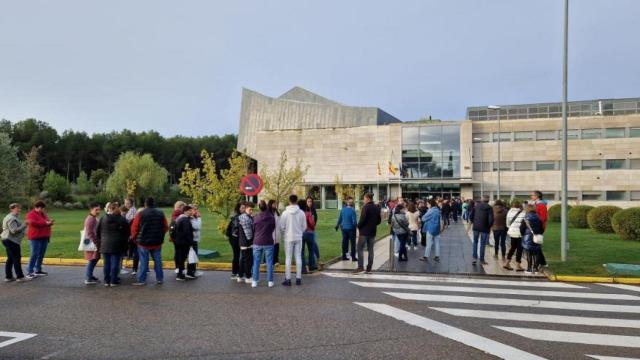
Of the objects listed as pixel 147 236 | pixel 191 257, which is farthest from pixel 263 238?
pixel 147 236

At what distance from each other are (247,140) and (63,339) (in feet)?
212

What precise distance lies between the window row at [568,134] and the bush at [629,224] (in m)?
31.1

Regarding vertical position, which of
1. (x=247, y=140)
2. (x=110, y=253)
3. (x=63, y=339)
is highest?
(x=247, y=140)

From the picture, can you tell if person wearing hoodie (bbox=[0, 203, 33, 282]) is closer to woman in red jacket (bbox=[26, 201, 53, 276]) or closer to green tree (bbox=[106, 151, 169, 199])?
woman in red jacket (bbox=[26, 201, 53, 276])

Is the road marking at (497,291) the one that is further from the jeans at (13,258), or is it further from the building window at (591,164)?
the building window at (591,164)

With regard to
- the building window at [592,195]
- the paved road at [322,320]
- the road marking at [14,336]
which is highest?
the building window at [592,195]

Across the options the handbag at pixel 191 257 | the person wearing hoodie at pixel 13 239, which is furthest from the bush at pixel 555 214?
the person wearing hoodie at pixel 13 239

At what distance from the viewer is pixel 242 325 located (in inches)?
260

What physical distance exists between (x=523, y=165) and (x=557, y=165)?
3421 millimetres

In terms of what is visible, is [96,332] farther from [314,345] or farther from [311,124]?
[311,124]

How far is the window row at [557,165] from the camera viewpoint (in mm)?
50062

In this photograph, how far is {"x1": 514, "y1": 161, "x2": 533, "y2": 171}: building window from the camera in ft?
172

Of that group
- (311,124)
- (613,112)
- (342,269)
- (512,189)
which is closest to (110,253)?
(342,269)

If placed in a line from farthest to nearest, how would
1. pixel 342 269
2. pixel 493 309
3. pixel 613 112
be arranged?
pixel 613 112
pixel 342 269
pixel 493 309
